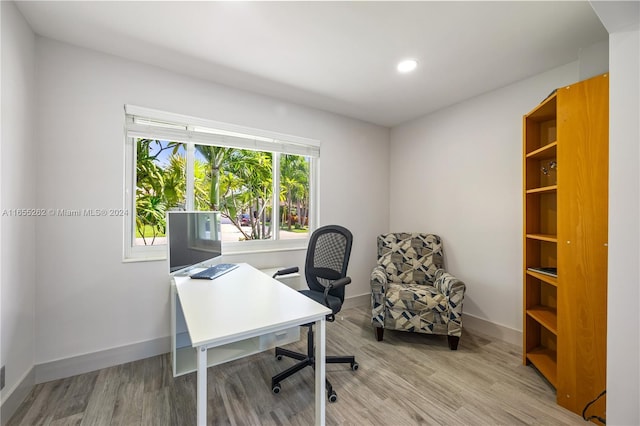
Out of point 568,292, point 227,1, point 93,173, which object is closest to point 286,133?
point 227,1

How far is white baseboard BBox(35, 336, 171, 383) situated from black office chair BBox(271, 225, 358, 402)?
1073mm

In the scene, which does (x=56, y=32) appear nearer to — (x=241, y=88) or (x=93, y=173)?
(x=93, y=173)

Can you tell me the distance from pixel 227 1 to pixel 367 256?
3.04 m

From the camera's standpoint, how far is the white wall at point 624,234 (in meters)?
1.21

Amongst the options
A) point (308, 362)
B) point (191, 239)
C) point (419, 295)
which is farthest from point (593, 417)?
point (191, 239)

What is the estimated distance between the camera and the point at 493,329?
2.63 metres

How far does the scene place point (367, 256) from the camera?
3.62m

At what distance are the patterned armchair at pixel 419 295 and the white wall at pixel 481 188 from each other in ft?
1.03

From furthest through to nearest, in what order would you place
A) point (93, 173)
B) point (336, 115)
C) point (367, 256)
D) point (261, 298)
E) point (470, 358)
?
point (367, 256) → point (336, 115) → point (470, 358) → point (93, 173) → point (261, 298)

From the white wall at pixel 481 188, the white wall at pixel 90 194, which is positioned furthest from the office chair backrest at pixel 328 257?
the white wall at pixel 481 188

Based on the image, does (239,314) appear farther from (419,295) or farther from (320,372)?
(419,295)

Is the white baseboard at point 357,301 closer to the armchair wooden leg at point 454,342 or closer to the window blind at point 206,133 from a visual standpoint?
the armchair wooden leg at point 454,342

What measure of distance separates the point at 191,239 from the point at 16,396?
1.36 metres

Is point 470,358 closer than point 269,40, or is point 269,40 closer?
point 269,40
